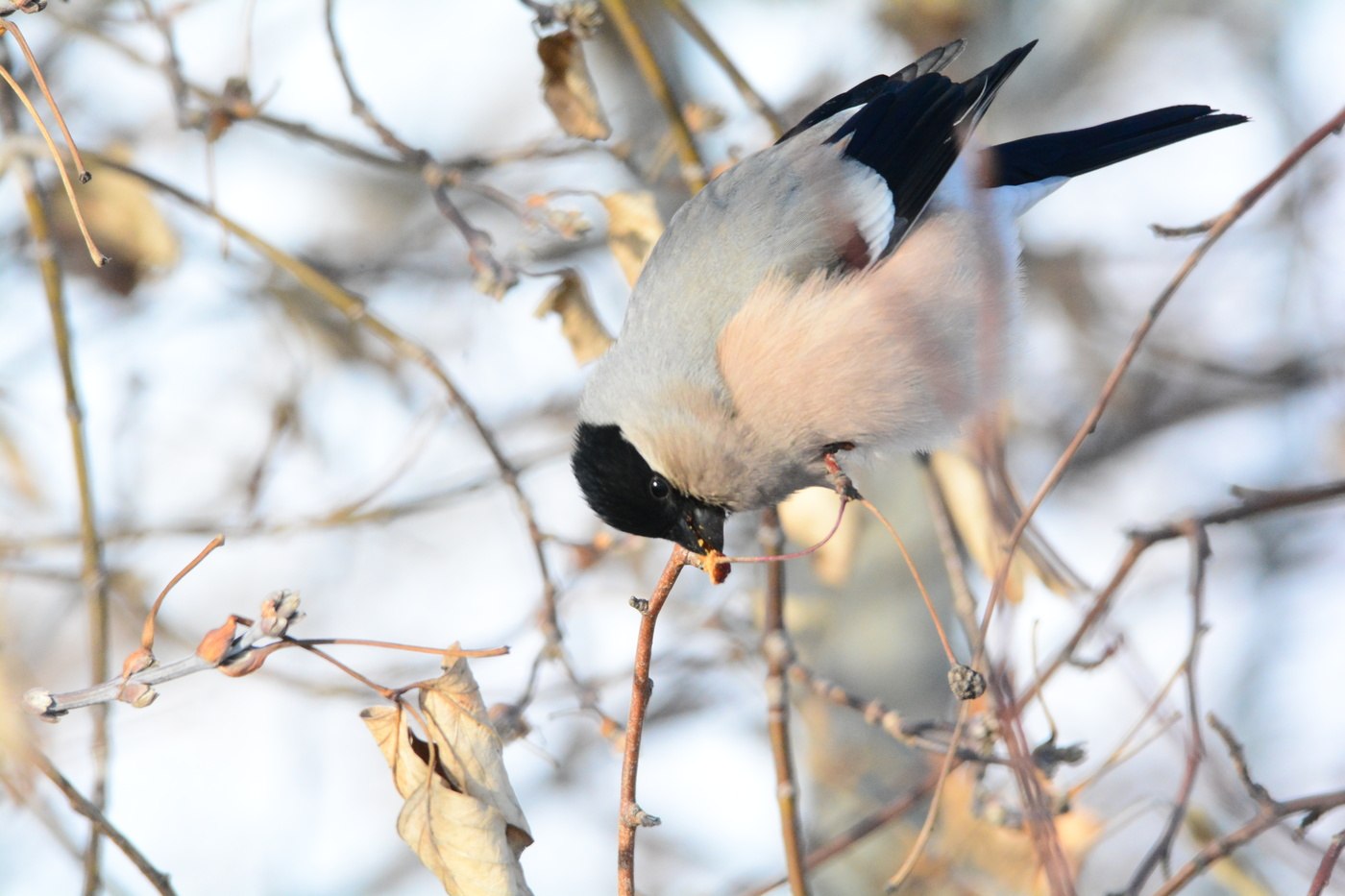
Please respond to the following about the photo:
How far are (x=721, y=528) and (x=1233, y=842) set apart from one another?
102cm

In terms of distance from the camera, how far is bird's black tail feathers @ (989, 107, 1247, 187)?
2311 millimetres

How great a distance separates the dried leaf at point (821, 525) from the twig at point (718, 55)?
31.6 inches

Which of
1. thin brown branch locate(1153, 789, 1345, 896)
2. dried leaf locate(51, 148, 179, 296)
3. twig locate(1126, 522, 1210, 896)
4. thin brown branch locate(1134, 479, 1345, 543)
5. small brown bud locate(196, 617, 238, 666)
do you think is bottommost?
thin brown branch locate(1153, 789, 1345, 896)

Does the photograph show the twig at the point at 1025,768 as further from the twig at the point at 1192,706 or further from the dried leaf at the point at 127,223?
the dried leaf at the point at 127,223

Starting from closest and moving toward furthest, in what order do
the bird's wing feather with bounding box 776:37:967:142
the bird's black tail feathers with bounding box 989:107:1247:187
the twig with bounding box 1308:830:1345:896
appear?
the twig with bounding box 1308:830:1345:896
the bird's black tail feathers with bounding box 989:107:1247:187
the bird's wing feather with bounding box 776:37:967:142

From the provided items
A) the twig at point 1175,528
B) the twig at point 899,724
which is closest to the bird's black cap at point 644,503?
the twig at point 899,724

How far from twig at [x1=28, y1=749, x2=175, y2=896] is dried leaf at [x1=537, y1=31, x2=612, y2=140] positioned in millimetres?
1268

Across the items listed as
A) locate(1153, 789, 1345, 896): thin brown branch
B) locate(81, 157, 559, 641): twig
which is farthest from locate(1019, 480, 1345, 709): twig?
locate(81, 157, 559, 641): twig

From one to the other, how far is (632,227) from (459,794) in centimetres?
120

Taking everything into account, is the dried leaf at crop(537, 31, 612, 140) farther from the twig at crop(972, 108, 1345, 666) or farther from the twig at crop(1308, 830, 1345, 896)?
the twig at crop(1308, 830, 1345, 896)

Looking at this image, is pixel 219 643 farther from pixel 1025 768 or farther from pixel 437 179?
pixel 437 179

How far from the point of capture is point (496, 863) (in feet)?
4.51

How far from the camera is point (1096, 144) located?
2.41 m

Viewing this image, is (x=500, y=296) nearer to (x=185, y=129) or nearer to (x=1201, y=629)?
(x=185, y=129)
